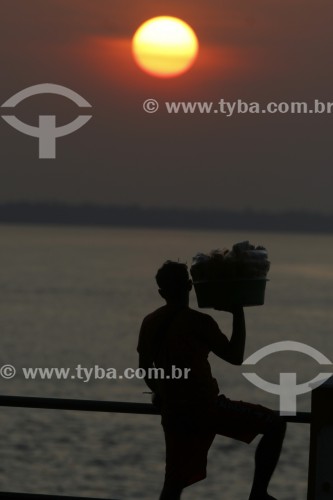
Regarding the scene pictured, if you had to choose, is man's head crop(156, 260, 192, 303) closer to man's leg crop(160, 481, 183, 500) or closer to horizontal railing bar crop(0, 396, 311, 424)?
horizontal railing bar crop(0, 396, 311, 424)

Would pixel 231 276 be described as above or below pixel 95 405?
above

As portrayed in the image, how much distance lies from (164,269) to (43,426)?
112 feet

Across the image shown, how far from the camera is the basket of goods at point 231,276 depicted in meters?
6.32

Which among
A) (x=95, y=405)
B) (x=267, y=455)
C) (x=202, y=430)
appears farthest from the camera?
(x=95, y=405)

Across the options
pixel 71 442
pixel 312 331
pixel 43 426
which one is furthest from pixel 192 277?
pixel 312 331

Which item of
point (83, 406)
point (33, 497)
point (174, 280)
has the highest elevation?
point (174, 280)

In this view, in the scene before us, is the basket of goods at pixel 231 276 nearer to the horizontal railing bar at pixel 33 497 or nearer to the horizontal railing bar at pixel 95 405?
the horizontal railing bar at pixel 95 405

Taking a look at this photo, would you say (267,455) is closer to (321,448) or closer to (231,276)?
(321,448)

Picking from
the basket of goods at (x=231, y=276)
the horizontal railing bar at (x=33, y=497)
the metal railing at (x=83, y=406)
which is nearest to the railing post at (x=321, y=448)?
the metal railing at (x=83, y=406)

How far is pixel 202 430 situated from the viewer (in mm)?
6441

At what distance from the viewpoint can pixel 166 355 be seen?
6438mm

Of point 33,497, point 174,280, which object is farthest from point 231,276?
point 33,497

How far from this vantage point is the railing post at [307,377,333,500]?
6.34 meters

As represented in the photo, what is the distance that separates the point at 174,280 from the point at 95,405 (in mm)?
955
